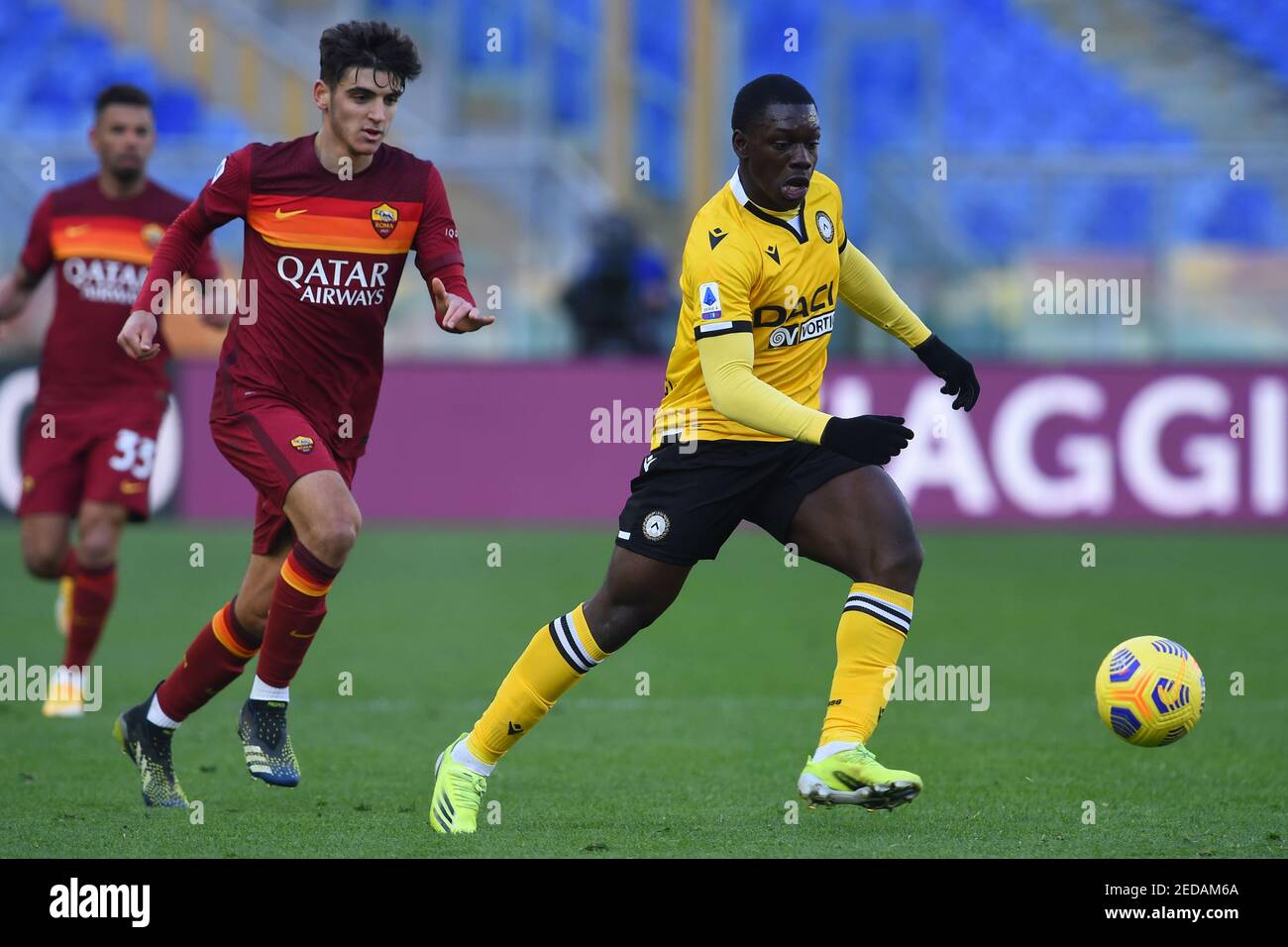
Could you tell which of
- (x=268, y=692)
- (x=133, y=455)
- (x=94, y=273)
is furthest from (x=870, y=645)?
(x=94, y=273)

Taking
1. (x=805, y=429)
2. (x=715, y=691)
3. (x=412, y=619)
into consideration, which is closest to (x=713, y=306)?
(x=805, y=429)

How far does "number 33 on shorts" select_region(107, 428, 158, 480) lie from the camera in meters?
8.41

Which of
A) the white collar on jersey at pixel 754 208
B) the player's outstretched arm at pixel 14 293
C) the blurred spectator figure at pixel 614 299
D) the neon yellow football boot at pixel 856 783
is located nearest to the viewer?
the neon yellow football boot at pixel 856 783

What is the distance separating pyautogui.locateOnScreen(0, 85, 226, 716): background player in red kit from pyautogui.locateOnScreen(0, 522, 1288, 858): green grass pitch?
0.62 meters

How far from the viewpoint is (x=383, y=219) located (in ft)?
20.7

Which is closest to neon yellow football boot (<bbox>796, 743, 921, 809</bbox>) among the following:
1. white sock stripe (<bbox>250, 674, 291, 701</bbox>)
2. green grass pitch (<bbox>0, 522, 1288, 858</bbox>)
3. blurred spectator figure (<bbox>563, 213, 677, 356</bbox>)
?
green grass pitch (<bbox>0, 522, 1288, 858</bbox>)

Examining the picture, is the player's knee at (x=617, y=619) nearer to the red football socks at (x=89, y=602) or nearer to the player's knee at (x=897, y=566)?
the player's knee at (x=897, y=566)

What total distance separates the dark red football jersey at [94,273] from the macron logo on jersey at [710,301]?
349 centimetres

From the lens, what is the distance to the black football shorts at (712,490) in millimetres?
5801

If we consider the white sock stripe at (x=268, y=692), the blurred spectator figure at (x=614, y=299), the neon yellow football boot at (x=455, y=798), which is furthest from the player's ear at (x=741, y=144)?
the blurred spectator figure at (x=614, y=299)

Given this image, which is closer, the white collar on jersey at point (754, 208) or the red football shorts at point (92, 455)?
the white collar on jersey at point (754, 208)

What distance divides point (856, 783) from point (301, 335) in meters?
2.32

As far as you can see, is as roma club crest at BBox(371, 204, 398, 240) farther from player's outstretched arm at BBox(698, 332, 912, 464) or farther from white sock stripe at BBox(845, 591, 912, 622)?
white sock stripe at BBox(845, 591, 912, 622)

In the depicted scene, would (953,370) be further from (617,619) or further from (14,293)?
(14,293)
